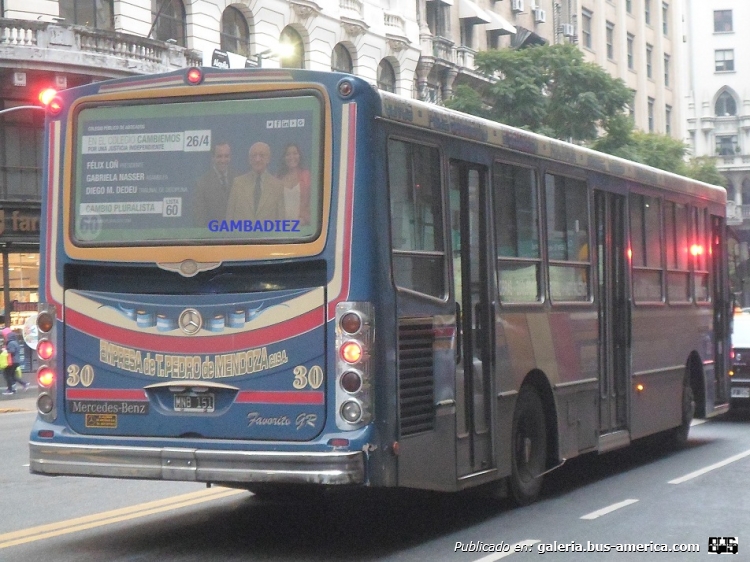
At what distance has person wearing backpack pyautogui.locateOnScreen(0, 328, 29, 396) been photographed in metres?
26.8

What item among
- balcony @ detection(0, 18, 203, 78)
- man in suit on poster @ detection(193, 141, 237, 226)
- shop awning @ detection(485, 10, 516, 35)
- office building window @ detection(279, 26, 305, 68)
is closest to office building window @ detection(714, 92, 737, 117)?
shop awning @ detection(485, 10, 516, 35)

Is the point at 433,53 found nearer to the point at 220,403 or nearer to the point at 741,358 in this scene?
the point at 741,358

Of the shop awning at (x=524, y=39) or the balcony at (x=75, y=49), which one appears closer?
the balcony at (x=75, y=49)

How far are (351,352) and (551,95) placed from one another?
3475 centimetres

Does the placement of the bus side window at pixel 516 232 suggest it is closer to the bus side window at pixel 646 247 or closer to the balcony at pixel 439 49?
the bus side window at pixel 646 247

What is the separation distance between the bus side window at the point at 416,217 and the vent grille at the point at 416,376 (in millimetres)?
279

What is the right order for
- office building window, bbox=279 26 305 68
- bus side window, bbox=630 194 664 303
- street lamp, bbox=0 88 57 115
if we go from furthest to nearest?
1. office building window, bbox=279 26 305 68
2. bus side window, bbox=630 194 664 303
3. street lamp, bbox=0 88 57 115

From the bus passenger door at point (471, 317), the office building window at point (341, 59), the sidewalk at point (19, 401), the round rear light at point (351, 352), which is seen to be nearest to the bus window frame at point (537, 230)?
the bus passenger door at point (471, 317)

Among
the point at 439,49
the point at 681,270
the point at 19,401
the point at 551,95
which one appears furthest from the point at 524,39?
the point at 681,270

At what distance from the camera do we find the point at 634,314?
12.7 metres

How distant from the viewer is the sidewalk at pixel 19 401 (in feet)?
77.6

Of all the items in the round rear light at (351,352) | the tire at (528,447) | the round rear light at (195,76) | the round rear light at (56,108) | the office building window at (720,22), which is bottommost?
the tire at (528,447)

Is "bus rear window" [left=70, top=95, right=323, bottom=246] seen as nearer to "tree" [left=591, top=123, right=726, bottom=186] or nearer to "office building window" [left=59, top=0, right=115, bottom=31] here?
"office building window" [left=59, top=0, right=115, bottom=31]

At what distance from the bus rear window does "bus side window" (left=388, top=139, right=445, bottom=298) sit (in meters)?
0.57
